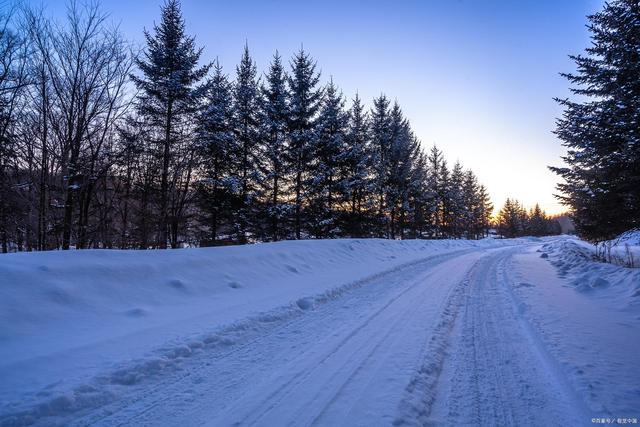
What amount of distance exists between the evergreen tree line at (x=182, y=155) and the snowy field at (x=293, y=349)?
8.15 meters

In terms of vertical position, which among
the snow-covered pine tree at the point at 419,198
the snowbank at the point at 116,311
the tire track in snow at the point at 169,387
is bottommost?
the tire track in snow at the point at 169,387

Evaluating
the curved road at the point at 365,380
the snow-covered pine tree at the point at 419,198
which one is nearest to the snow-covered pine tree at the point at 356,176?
the snow-covered pine tree at the point at 419,198

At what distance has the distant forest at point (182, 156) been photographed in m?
12.4

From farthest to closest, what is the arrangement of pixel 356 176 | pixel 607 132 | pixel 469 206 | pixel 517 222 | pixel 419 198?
1. pixel 517 222
2. pixel 469 206
3. pixel 419 198
4. pixel 356 176
5. pixel 607 132

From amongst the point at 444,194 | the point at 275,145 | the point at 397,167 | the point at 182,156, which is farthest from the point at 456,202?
the point at 182,156

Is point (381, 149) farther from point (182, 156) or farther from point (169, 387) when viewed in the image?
point (169, 387)

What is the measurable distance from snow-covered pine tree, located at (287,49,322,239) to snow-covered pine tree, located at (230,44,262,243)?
98.3 inches

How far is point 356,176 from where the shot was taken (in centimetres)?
2311

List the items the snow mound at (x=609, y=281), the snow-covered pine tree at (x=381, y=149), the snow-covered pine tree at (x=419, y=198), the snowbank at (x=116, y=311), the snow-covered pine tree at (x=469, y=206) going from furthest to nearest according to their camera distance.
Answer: the snow-covered pine tree at (x=469, y=206) → the snow-covered pine tree at (x=419, y=198) → the snow-covered pine tree at (x=381, y=149) → the snow mound at (x=609, y=281) → the snowbank at (x=116, y=311)

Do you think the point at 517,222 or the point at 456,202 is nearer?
the point at 456,202

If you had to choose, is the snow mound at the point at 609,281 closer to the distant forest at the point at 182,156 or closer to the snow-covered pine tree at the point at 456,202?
the distant forest at the point at 182,156

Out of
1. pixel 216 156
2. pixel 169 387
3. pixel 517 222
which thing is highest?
pixel 216 156

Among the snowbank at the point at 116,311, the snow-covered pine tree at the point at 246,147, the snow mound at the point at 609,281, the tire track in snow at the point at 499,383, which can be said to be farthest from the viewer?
the snow-covered pine tree at the point at 246,147

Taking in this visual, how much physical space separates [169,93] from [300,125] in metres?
8.31
